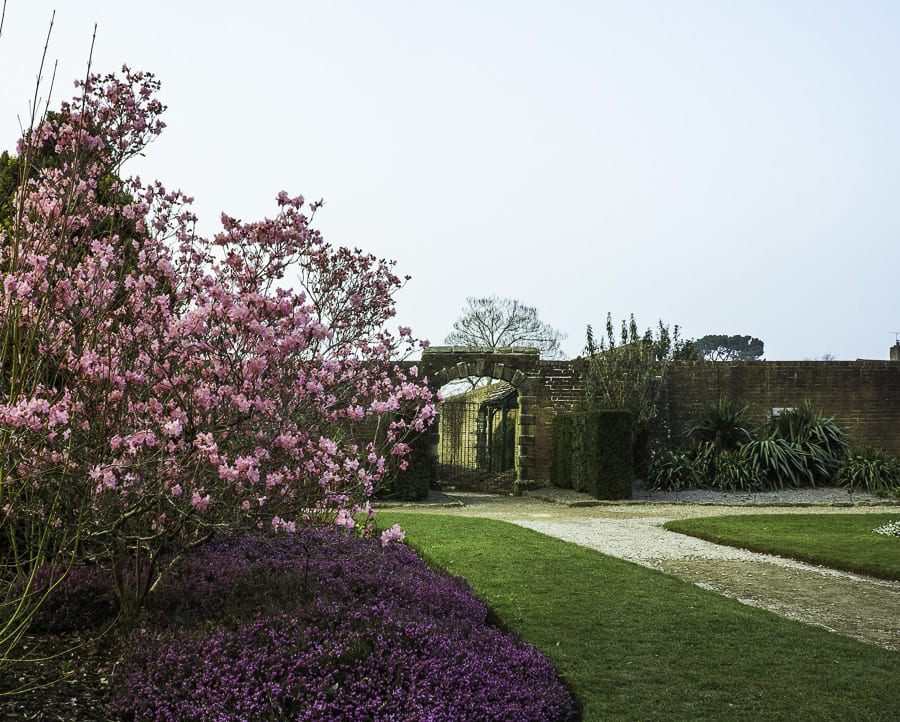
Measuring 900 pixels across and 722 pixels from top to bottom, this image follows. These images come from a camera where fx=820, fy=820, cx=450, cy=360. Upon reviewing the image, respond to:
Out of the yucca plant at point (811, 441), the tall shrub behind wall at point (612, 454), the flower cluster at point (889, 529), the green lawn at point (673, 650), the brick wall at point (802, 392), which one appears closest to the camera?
the green lawn at point (673, 650)

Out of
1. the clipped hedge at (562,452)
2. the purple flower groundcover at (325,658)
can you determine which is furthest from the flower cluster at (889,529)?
the purple flower groundcover at (325,658)

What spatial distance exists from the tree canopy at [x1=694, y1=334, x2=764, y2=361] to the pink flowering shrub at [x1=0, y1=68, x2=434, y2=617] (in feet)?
195

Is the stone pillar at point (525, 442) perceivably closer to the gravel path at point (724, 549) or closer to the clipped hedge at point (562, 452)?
the clipped hedge at point (562, 452)

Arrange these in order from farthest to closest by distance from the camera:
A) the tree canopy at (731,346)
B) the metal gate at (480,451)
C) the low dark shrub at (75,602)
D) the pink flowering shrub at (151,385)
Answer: the tree canopy at (731,346)
the metal gate at (480,451)
the low dark shrub at (75,602)
the pink flowering shrub at (151,385)

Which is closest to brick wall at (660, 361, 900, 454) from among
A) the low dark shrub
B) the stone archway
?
the stone archway

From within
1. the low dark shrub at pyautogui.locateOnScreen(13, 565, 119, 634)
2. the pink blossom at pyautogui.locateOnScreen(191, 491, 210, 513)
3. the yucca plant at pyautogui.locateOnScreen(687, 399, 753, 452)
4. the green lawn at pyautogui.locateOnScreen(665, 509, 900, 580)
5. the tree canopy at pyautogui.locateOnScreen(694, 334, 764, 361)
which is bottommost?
the green lawn at pyautogui.locateOnScreen(665, 509, 900, 580)

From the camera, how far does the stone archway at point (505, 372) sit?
1861 cm

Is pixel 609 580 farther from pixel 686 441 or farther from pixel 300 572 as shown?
pixel 686 441

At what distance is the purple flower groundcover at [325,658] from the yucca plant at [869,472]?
47.6ft

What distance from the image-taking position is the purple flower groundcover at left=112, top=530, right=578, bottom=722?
3.67 metres

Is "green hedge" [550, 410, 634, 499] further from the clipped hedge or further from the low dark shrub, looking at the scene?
the low dark shrub

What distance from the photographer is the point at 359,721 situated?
3.58 metres

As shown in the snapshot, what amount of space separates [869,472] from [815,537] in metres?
7.90

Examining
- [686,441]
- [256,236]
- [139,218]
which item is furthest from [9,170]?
[686,441]
